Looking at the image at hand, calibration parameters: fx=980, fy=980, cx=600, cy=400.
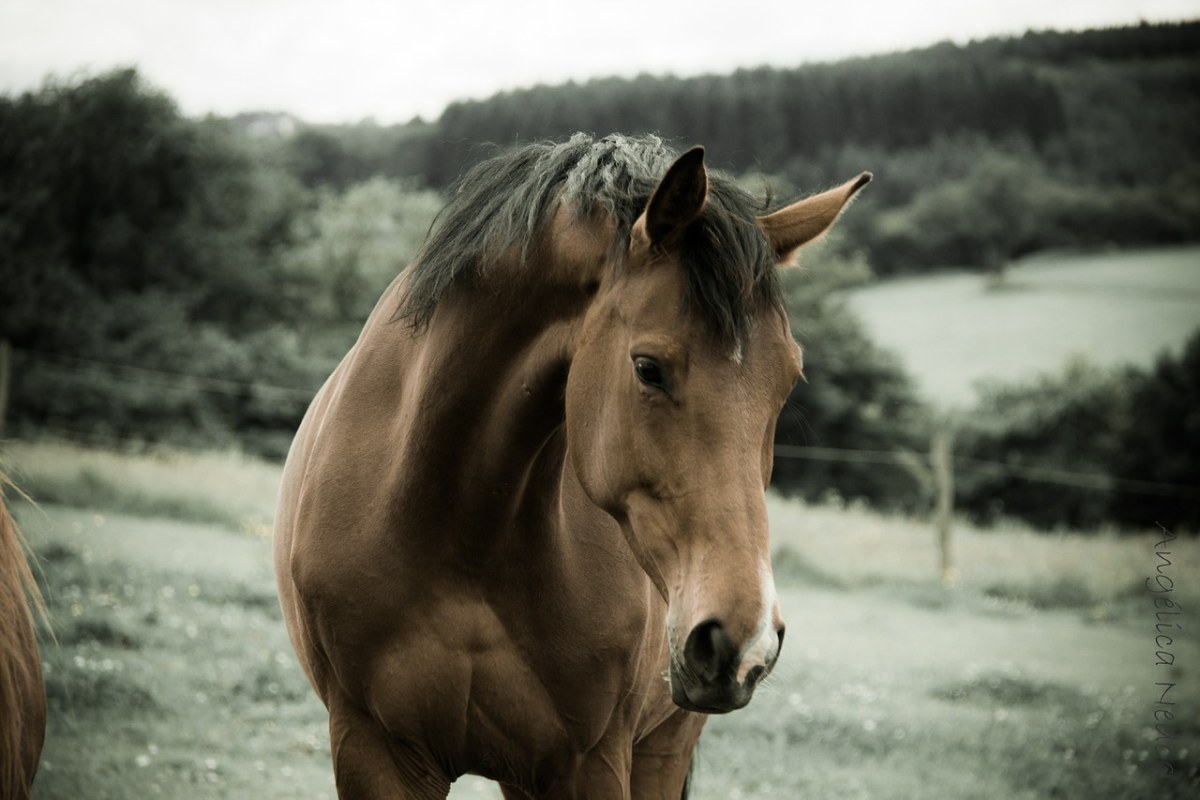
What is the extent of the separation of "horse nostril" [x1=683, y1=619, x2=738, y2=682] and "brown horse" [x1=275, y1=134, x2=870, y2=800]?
183mm

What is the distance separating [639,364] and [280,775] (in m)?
4.26

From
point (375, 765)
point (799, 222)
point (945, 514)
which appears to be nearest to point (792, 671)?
point (945, 514)

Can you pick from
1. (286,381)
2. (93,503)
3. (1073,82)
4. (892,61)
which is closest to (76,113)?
(286,381)

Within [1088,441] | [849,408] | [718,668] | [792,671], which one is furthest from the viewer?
[849,408]

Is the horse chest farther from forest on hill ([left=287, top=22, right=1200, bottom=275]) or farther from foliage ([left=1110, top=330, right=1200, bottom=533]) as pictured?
forest on hill ([left=287, top=22, right=1200, bottom=275])

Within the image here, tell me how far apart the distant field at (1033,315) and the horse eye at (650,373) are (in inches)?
1187

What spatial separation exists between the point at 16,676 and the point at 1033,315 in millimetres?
38465

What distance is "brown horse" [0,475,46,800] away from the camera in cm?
200

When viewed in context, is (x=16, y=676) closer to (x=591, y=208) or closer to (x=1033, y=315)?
(x=591, y=208)

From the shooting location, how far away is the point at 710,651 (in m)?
1.78

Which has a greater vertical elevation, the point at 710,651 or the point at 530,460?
the point at 530,460

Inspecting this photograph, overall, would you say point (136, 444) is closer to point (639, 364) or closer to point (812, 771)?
point (812, 771)

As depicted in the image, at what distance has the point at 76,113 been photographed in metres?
25.7

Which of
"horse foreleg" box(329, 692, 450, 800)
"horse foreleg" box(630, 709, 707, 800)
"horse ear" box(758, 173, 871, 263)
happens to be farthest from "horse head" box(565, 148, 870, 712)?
"horse foreleg" box(630, 709, 707, 800)
